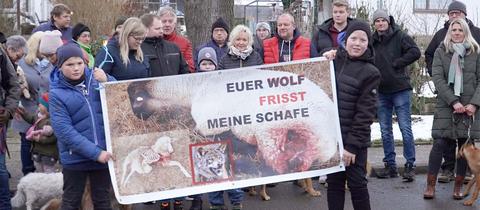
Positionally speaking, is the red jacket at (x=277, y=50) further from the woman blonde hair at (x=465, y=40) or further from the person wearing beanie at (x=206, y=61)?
the woman blonde hair at (x=465, y=40)

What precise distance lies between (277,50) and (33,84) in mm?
2903

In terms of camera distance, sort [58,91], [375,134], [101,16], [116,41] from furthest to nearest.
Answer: [101,16] < [375,134] < [116,41] < [58,91]

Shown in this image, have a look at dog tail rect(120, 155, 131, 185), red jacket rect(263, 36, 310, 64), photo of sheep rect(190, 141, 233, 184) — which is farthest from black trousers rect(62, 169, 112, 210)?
red jacket rect(263, 36, 310, 64)

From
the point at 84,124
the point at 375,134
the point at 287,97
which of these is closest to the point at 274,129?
the point at 287,97

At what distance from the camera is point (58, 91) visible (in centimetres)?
495

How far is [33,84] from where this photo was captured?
7.46m

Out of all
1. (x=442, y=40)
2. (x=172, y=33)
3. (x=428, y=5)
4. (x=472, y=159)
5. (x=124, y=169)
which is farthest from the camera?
(x=428, y=5)

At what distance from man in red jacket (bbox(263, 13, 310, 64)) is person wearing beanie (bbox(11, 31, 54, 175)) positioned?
2.42m

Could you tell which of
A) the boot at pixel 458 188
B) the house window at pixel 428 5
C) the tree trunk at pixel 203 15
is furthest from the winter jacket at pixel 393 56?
the house window at pixel 428 5

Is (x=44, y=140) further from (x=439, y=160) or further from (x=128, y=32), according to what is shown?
(x=439, y=160)

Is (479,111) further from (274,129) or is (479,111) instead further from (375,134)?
(375,134)

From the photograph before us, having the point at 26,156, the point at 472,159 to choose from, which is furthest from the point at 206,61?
the point at 472,159

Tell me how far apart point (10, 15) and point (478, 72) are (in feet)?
54.5

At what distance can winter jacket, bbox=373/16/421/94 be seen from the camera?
814 centimetres
